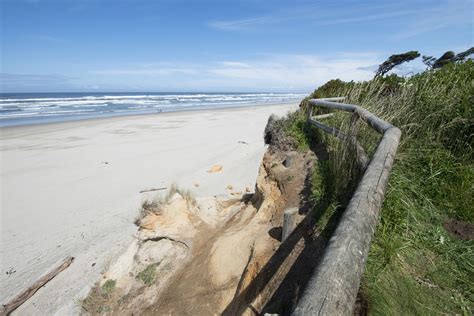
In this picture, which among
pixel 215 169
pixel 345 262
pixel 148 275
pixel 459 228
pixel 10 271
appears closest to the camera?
pixel 345 262

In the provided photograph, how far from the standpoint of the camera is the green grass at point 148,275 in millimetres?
4684

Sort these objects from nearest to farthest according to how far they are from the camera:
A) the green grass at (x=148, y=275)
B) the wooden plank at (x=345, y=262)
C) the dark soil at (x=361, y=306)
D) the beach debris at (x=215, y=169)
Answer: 1. the wooden plank at (x=345, y=262)
2. the dark soil at (x=361, y=306)
3. the green grass at (x=148, y=275)
4. the beach debris at (x=215, y=169)

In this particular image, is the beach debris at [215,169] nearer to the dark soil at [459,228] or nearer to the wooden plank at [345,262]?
the dark soil at [459,228]

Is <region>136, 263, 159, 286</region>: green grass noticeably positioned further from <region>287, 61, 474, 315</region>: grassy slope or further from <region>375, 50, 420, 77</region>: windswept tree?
<region>375, 50, 420, 77</region>: windswept tree

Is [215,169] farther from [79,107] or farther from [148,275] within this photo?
[79,107]

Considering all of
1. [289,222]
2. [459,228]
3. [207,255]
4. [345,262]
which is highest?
[345,262]

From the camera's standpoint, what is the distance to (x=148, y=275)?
15.7ft

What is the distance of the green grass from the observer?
4684mm

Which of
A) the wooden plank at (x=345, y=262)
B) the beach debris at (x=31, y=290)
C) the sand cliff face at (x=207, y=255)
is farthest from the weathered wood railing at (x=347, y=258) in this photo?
the beach debris at (x=31, y=290)

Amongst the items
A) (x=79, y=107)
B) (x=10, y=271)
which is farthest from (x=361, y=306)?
(x=79, y=107)

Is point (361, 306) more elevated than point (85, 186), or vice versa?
point (361, 306)

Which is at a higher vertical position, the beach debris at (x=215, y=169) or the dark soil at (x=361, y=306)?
the dark soil at (x=361, y=306)

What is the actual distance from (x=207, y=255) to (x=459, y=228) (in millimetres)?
2993

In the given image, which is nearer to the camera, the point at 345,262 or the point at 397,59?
the point at 345,262
